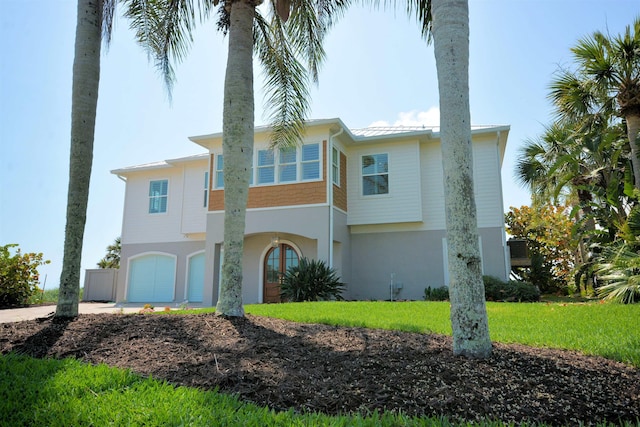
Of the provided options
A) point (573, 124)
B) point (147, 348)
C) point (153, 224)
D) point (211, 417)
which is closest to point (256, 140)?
point (153, 224)

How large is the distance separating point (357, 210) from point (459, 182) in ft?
40.3

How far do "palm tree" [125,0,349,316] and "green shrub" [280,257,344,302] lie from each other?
14.6 feet

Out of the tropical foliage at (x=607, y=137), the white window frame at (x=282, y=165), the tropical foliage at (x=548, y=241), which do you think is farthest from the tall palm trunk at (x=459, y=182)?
the tropical foliage at (x=548, y=241)

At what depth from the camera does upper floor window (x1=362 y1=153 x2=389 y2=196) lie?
16.5 metres

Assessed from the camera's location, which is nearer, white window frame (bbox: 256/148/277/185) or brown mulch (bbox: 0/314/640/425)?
brown mulch (bbox: 0/314/640/425)

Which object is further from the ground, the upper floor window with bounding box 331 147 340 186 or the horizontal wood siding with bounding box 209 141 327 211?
the upper floor window with bounding box 331 147 340 186

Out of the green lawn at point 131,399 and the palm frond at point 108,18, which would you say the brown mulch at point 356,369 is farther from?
the palm frond at point 108,18

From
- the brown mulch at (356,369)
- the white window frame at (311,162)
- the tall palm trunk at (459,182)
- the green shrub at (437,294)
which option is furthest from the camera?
the white window frame at (311,162)

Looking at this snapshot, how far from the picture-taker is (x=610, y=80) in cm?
1243

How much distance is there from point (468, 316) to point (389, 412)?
1.46 m

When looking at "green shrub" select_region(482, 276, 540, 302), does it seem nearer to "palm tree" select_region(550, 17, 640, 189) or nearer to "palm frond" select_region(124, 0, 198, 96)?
"palm tree" select_region(550, 17, 640, 189)

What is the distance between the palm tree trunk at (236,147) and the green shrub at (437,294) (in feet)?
31.1

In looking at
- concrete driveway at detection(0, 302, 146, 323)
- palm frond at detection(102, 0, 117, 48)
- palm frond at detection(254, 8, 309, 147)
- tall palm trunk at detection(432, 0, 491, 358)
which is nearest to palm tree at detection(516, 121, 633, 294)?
palm frond at detection(254, 8, 309, 147)

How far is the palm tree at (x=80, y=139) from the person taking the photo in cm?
656
